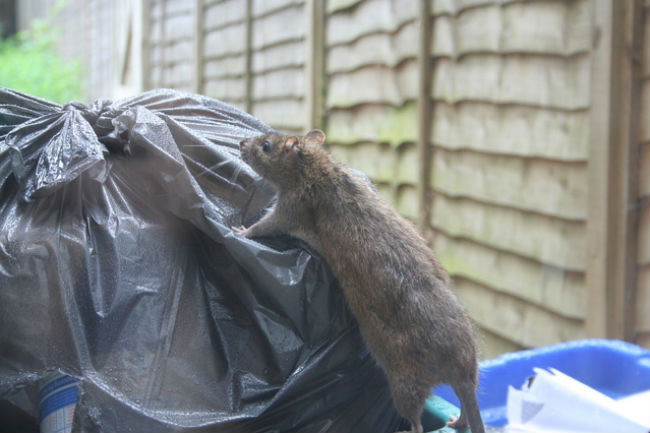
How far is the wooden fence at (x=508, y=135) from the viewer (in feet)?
10.4

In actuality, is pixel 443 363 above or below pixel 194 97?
below

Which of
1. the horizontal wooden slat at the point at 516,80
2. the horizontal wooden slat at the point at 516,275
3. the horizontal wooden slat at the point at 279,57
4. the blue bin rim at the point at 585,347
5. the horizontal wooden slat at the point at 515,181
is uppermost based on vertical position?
the horizontal wooden slat at the point at 279,57


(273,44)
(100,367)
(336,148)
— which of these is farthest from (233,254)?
(273,44)

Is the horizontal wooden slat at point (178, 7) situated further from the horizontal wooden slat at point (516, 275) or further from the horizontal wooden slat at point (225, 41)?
the horizontal wooden slat at point (516, 275)

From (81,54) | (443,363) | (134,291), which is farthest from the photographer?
(81,54)

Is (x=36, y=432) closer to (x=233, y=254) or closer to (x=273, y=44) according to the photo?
(x=233, y=254)

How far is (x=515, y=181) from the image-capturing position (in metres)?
3.88

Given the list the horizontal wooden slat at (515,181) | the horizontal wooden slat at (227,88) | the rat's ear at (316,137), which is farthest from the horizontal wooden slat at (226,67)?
the rat's ear at (316,137)

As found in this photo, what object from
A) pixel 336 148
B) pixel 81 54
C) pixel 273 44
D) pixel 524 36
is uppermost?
pixel 81 54

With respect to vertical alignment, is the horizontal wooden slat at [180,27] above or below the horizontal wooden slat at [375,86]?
above

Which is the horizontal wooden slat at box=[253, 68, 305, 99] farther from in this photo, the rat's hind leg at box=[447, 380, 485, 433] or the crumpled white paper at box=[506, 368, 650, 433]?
the rat's hind leg at box=[447, 380, 485, 433]

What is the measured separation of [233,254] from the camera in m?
1.98

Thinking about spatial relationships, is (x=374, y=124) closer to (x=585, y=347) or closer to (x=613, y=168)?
(x=613, y=168)

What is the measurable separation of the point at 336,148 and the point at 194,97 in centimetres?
337
